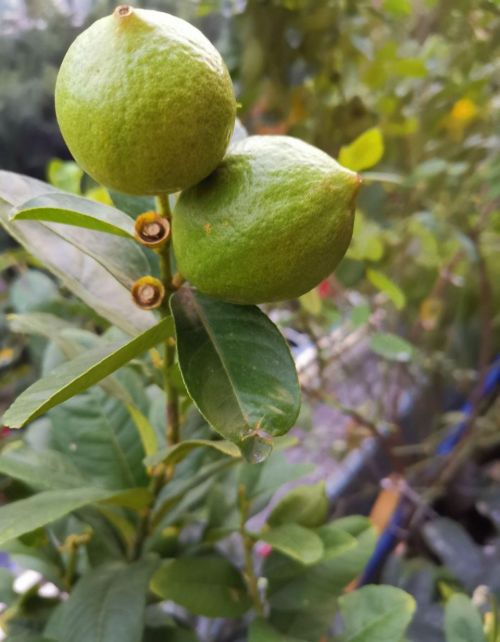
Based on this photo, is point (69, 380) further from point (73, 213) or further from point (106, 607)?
point (106, 607)

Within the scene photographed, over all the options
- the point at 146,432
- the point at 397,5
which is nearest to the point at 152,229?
the point at 146,432

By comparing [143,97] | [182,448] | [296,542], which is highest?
[143,97]

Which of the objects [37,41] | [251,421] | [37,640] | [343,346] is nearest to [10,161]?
[37,41]

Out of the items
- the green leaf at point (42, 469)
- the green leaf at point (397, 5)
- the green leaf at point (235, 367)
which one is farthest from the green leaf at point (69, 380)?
the green leaf at point (397, 5)

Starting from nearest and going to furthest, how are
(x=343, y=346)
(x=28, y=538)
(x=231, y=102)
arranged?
(x=231, y=102) → (x=28, y=538) → (x=343, y=346)

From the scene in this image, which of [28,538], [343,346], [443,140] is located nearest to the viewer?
[28,538]

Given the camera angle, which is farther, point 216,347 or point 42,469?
point 42,469

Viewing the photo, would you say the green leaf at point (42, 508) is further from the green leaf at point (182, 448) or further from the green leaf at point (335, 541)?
the green leaf at point (335, 541)

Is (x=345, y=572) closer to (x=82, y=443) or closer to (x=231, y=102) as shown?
(x=82, y=443)
